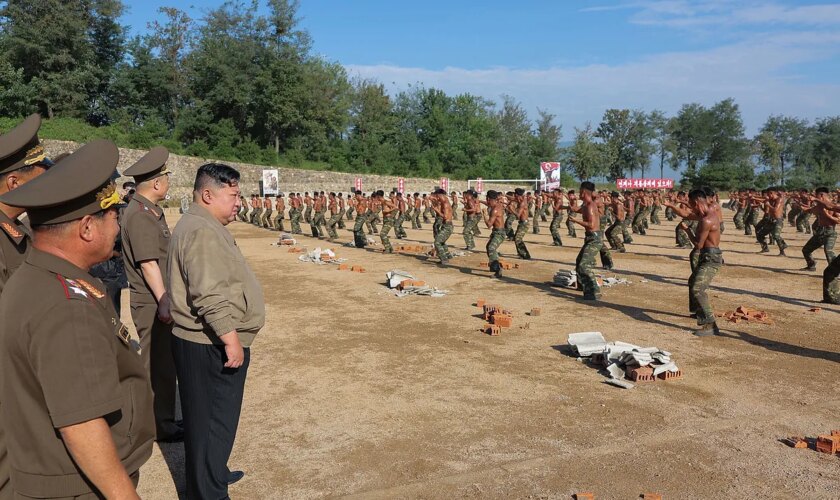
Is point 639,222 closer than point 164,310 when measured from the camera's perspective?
No

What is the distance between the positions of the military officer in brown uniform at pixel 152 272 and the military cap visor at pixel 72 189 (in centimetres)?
235

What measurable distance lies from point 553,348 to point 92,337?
6992mm

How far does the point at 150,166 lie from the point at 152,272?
88 cm

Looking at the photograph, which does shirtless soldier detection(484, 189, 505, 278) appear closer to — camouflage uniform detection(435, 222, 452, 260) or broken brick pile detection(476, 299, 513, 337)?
camouflage uniform detection(435, 222, 452, 260)

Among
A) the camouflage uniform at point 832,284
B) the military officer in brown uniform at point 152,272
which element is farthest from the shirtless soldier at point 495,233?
the military officer in brown uniform at point 152,272

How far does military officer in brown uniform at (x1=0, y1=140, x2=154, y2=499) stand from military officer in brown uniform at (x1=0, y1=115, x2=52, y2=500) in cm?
129

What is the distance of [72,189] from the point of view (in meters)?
1.83

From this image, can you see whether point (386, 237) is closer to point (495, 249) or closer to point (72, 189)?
point (495, 249)

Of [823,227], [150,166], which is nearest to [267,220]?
[823,227]

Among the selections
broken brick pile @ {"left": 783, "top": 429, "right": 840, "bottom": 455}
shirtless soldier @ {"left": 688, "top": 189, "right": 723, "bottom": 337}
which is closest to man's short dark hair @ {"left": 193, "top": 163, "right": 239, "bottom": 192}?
broken brick pile @ {"left": 783, "top": 429, "right": 840, "bottom": 455}

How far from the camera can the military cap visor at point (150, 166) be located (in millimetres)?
4590

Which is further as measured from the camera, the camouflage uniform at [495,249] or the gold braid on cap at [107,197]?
the camouflage uniform at [495,249]

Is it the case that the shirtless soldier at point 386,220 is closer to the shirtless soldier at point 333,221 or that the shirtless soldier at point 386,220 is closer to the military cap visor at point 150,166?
the shirtless soldier at point 333,221

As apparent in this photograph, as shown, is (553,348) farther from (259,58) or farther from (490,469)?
(259,58)
